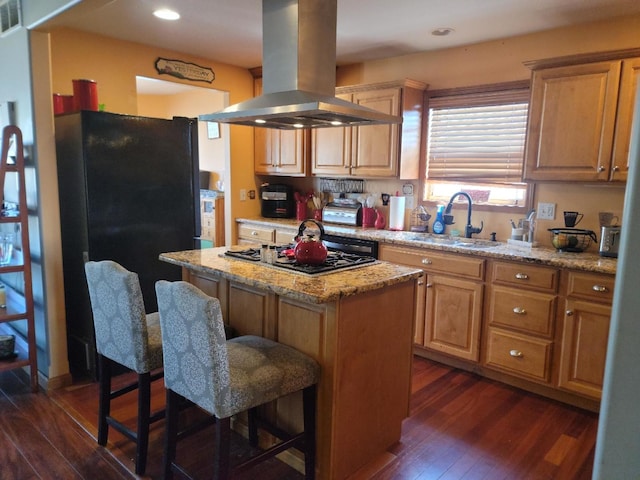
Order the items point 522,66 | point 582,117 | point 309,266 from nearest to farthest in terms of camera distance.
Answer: point 309,266 → point 582,117 → point 522,66

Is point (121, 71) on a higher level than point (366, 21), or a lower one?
lower

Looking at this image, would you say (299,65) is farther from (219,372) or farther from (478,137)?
(478,137)

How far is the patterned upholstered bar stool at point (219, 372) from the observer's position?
1657 millimetres

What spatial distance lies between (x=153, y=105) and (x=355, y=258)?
6160 mm

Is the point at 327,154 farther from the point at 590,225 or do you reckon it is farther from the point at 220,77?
the point at 590,225

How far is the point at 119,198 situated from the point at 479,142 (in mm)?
2801

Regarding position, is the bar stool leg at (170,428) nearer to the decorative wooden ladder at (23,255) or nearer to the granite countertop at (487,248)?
the decorative wooden ladder at (23,255)

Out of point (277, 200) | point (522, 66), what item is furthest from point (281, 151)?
point (522, 66)

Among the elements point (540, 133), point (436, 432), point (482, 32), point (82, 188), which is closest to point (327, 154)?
point (482, 32)

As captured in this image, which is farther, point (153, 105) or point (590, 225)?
point (153, 105)

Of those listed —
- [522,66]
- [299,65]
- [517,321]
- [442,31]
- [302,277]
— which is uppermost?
[442,31]

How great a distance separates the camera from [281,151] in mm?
4734

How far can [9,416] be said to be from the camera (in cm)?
260

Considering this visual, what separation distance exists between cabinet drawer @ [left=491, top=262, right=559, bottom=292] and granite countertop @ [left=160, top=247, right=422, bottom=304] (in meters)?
1.02
